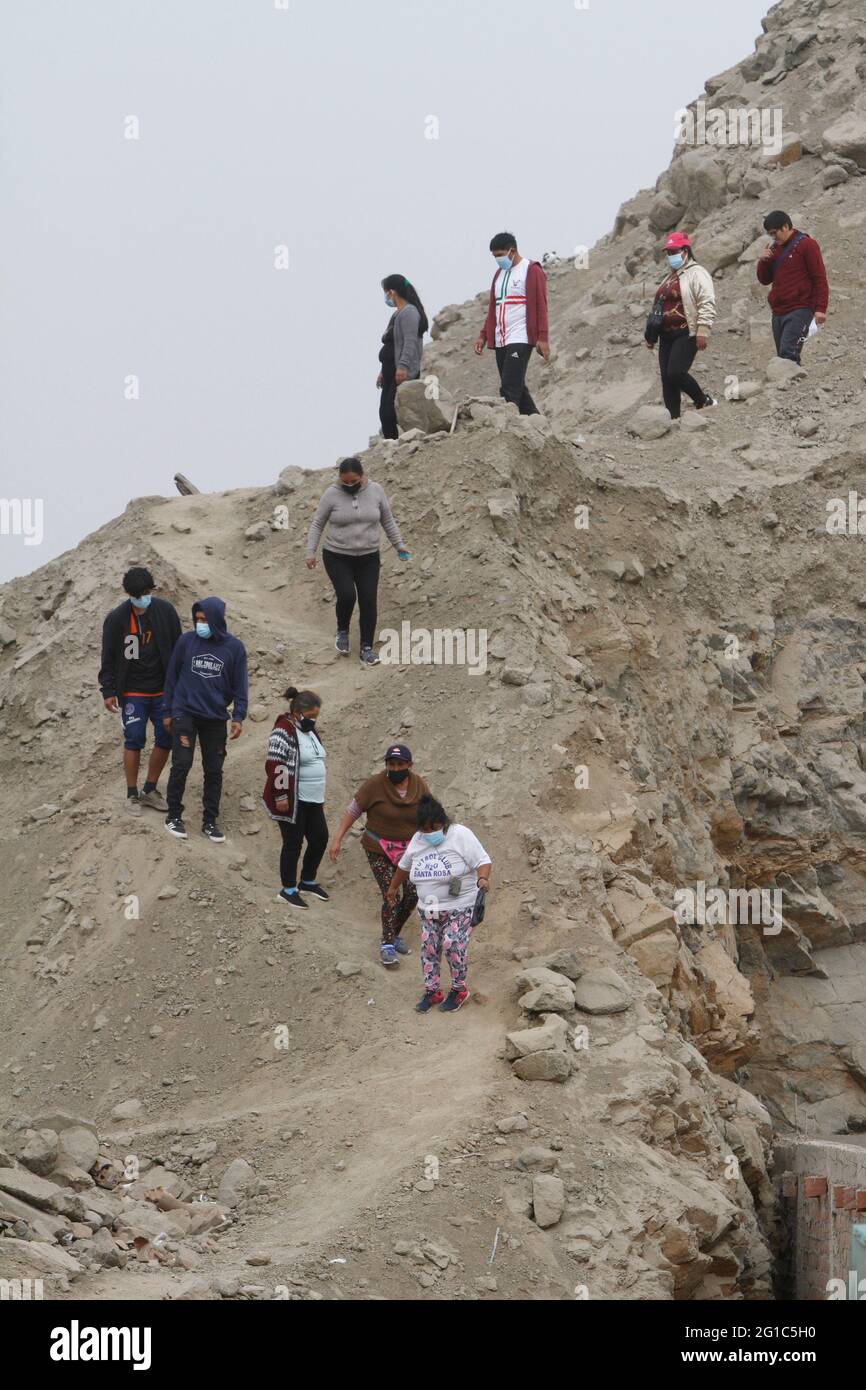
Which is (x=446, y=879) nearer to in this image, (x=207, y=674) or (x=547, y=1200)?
(x=547, y=1200)

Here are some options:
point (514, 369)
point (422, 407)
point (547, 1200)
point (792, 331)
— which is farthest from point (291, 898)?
point (792, 331)

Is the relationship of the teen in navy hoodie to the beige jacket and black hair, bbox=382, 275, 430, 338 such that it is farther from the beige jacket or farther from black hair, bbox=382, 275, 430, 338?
the beige jacket

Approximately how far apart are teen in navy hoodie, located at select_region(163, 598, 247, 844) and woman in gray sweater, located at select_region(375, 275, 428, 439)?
477 centimetres

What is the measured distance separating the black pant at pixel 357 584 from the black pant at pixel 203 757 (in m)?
2.01

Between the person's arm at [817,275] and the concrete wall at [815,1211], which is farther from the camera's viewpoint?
the person's arm at [817,275]

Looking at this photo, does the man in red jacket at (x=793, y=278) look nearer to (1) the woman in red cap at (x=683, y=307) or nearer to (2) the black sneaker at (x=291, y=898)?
(1) the woman in red cap at (x=683, y=307)

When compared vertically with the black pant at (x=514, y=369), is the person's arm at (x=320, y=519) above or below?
below

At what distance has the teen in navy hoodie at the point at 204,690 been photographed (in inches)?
427

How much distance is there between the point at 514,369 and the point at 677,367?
2.17m

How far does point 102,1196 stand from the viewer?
8289mm

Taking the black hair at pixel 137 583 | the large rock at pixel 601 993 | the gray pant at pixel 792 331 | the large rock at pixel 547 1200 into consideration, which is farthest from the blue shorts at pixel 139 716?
the gray pant at pixel 792 331

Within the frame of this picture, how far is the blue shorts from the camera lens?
11.2 metres

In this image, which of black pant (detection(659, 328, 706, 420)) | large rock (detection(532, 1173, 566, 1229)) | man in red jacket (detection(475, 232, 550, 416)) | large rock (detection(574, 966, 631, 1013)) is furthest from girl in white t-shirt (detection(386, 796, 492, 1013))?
black pant (detection(659, 328, 706, 420))
